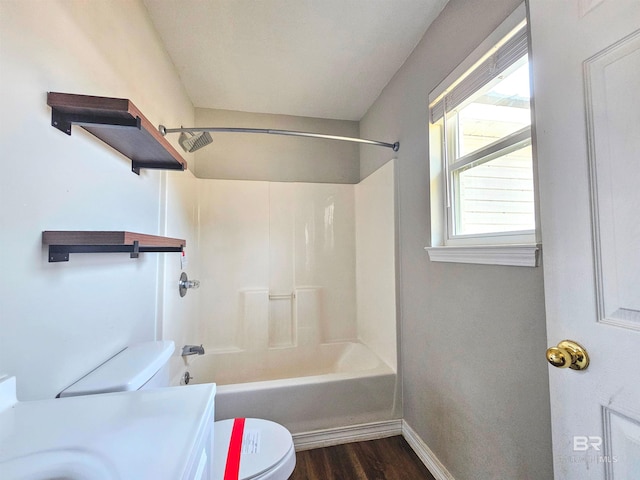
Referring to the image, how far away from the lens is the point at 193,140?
1.96 metres

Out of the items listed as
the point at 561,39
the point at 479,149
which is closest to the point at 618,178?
the point at 561,39

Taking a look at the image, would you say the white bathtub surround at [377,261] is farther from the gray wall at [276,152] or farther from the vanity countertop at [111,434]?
the vanity countertop at [111,434]

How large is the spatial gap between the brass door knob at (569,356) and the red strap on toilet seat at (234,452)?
1075 mm

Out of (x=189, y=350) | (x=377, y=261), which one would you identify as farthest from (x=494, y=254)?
(x=189, y=350)

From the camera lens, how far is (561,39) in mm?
658

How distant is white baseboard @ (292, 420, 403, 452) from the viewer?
168cm

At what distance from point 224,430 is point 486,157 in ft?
5.64

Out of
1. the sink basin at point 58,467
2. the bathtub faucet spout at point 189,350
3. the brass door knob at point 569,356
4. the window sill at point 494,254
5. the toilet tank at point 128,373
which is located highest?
the window sill at point 494,254

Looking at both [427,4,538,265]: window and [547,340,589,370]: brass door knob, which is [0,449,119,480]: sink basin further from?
[427,4,538,265]: window

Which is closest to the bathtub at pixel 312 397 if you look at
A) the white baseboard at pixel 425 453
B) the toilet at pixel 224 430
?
the white baseboard at pixel 425 453

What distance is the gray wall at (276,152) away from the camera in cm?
251

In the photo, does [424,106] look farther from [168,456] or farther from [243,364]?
[243,364]

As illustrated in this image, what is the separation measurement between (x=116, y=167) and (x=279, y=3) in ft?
3.80

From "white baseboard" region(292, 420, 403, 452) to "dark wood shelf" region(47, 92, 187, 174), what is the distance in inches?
69.6
